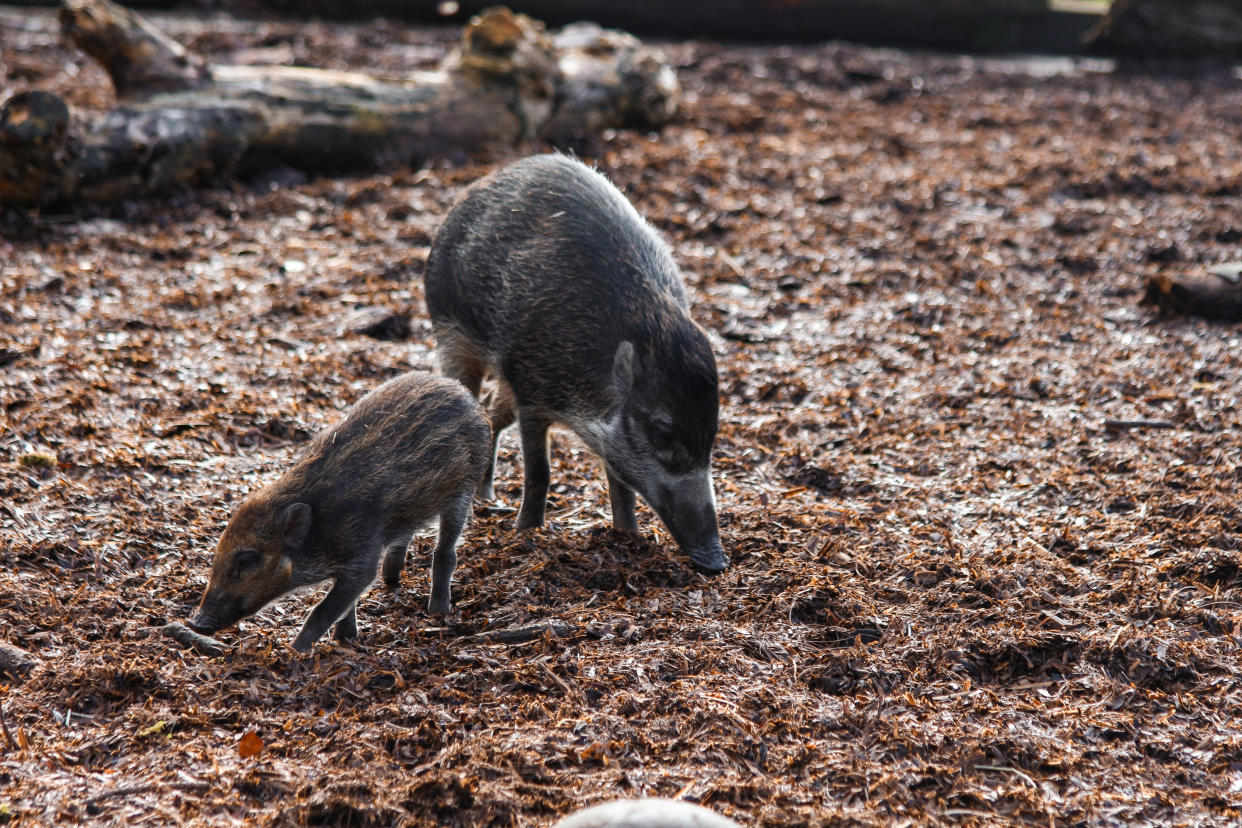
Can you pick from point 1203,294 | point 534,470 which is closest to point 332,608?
point 534,470

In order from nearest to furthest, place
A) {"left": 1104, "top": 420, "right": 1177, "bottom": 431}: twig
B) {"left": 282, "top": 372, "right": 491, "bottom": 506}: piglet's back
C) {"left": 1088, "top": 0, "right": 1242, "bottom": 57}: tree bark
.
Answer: {"left": 282, "top": 372, "right": 491, "bottom": 506}: piglet's back, {"left": 1104, "top": 420, "right": 1177, "bottom": 431}: twig, {"left": 1088, "top": 0, "right": 1242, "bottom": 57}: tree bark

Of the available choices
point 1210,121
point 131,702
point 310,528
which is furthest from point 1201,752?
point 1210,121

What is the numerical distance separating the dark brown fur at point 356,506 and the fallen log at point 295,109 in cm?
441

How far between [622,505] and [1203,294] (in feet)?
13.6

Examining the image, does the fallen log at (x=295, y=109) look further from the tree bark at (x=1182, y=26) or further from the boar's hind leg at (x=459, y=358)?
the tree bark at (x=1182, y=26)

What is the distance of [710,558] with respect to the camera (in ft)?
14.2

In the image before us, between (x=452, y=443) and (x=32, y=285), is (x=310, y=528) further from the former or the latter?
(x=32, y=285)

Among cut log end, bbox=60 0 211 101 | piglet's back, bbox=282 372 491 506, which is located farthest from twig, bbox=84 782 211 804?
cut log end, bbox=60 0 211 101

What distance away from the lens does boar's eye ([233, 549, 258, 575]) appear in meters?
3.74

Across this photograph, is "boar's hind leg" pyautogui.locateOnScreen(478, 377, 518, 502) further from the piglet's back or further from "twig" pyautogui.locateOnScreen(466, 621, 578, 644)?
"twig" pyautogui.locateOnScreen(466, 621, 578, 644)

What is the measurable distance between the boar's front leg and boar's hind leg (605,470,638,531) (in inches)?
46.9

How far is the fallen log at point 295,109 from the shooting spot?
745 centimetres

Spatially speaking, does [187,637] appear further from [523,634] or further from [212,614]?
[523,634]

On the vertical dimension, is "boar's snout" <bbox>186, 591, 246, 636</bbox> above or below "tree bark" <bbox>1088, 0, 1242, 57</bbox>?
Result: below
